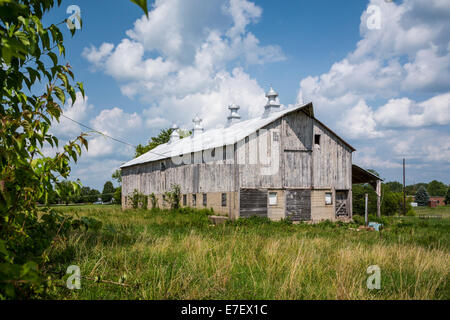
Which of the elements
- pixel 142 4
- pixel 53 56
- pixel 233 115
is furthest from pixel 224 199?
pixel 142 4

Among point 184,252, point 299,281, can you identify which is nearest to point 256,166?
point 184,252

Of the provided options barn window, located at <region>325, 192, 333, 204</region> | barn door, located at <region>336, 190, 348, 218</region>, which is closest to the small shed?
barn door, located at <region>336, 190, 348, 218</region>

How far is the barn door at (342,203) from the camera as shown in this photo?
82.1 feet

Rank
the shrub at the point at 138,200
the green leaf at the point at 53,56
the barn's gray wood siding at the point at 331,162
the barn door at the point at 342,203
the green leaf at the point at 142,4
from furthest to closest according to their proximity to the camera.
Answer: the shrub at the point at 138,200, the barn door at the point at 342,203, the barn's gray wood siding at the point at 331,162, the green leaf at the point at 53,56, the green leaf at the point at 142,4

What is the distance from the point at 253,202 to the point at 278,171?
2.44 meters

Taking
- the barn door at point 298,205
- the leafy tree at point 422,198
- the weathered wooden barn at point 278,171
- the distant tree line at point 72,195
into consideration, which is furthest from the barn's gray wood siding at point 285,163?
the leafy tree at point 422,198

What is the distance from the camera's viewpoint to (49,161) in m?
3.96

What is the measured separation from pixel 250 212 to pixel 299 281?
15.9m

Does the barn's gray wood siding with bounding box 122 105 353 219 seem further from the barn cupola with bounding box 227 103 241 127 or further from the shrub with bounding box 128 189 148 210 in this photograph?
the shrub with bounding box 128 189 148 210

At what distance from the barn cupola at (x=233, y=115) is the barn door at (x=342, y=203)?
10324mm

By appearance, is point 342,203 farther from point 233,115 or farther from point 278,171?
point 233,115

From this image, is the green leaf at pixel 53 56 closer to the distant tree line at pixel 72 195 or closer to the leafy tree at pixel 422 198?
the distant tree line at pixel 72 195

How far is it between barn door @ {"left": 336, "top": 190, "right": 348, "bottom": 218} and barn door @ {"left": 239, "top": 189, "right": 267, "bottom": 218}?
5.58 metres
